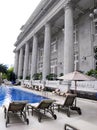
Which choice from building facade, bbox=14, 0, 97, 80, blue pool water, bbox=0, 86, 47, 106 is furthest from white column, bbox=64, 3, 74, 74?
blue pool water, bbox=0, 86, 47, 106

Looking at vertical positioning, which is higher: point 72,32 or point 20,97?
point 72,32

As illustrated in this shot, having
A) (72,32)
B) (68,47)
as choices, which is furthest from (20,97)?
(72,32)

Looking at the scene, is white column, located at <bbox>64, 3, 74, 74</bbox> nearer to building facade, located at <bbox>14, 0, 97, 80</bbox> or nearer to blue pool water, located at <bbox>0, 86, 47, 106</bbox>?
building facade, located at <bbox>14, 0, 97, 80</bbox>

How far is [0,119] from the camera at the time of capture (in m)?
5.80

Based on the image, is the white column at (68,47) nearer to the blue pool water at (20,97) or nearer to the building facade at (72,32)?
the building facade at (72,32)

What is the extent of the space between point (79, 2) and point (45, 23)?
242 inches

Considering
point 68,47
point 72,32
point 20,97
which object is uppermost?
point 72,32

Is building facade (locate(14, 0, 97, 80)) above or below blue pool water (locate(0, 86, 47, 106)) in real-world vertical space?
above

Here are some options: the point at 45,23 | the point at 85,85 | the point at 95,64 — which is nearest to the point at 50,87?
the point at 95,64

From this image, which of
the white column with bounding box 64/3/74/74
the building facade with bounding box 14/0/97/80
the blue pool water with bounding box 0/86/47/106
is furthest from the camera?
the building facade with bounding box 14/0/97/80

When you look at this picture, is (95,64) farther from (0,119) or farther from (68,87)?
(0,119)

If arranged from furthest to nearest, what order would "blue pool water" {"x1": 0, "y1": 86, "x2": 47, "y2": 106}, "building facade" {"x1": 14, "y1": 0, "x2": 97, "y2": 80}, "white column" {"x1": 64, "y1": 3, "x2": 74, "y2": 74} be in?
"building facade" {"x1": 14, "y1": 0, "x2": 97, "y2": 80}, "white column" {"x1": 64, "y1": 3, "x2": 74, "y2": 74}, "blue pool water" {"x1": 0, "y1": 86, "x2": 47, "y2": 106}

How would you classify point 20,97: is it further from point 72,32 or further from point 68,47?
point 72,32

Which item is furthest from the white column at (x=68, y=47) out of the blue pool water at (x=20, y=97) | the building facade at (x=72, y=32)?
the blue pool water at (x=20, y=97)
